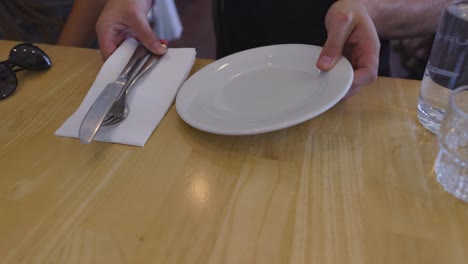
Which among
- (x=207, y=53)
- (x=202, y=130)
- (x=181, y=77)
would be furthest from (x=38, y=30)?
(x=202, y=130)

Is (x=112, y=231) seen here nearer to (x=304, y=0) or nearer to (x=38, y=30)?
(x=304, y=0)

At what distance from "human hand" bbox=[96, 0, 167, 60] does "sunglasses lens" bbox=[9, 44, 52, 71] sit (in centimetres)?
11

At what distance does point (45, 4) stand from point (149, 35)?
0.97 m

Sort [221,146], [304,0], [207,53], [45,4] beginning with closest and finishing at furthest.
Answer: [221,146] < [304,0] < [45,4] < [207,53]

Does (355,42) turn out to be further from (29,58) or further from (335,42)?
(29,58)

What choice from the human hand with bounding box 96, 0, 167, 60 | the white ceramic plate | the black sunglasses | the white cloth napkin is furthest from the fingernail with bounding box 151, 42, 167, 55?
the white cloth napkin

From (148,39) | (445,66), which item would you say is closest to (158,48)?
(148,39)

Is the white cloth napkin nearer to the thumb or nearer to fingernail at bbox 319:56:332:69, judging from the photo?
the thumb

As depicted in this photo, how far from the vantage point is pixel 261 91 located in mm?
529

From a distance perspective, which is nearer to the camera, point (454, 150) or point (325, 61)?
point (454, 150)

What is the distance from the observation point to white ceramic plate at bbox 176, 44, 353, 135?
43 centimetres

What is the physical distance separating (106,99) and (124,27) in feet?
0.86

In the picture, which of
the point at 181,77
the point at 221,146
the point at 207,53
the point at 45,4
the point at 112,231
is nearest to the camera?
the point at 112,231

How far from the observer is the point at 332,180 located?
40cm
